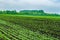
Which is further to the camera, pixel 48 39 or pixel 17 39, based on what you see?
pixel 48 39

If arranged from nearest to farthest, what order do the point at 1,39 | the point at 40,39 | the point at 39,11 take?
1. the point at 1,39
2. the point at 40,39
3. the point at 39,11

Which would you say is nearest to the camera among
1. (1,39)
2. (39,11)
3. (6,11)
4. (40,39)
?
(1,39)

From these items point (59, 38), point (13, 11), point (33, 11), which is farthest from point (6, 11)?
point (59, 38)

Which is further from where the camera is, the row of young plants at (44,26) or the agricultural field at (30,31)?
the row of young plants at (44,26)

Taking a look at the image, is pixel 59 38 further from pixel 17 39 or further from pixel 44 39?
pixel 17 39

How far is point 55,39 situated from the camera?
22.8 metres

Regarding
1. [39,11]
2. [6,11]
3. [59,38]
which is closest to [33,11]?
[39,11]

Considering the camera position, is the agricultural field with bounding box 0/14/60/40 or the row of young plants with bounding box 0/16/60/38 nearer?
the agricultural field with bounding box 0/14/60/40

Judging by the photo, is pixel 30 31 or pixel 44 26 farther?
pixel 44 26

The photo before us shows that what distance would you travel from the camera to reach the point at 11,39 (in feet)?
68.1

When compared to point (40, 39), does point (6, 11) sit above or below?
below

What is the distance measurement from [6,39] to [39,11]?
104 meters

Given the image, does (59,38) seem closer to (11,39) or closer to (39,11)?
(11,39)

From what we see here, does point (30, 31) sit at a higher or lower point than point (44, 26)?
higher
